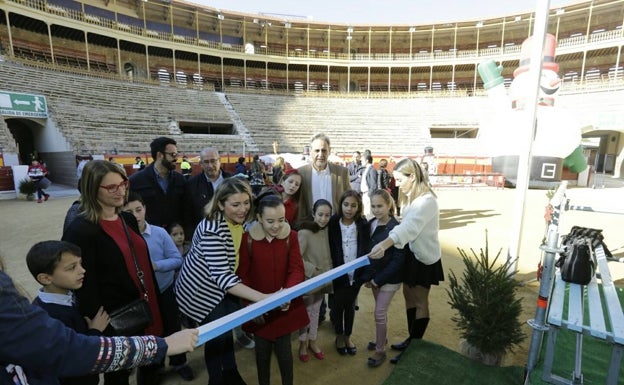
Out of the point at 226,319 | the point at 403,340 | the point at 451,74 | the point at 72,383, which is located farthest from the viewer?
the point at 451,74

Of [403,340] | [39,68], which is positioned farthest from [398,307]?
[39,68]

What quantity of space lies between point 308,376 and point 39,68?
25.2m

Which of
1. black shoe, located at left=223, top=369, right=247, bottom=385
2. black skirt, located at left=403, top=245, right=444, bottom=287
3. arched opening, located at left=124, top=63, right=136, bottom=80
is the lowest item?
black shoe, located at left=223, top=369, right=247, bottom=385

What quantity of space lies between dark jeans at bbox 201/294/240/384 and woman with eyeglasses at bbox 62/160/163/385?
0.47 meters

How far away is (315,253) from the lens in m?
2.85

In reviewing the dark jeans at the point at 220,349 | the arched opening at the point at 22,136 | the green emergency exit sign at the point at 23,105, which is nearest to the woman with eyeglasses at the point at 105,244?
the dark jeans at the point at 220,349

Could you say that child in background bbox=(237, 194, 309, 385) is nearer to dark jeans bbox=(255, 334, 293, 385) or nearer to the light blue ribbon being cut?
dark jeans bbox=(255, 334, 293, 385)

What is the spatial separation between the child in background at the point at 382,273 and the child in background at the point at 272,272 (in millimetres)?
785

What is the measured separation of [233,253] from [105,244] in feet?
2.34

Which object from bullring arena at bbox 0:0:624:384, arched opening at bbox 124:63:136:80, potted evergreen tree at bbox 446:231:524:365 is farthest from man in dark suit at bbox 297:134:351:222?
arched opening at bbox 124:63:136:80

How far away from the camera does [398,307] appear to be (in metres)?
3.85

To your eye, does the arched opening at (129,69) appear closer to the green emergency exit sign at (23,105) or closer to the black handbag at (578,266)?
the green emergency exit sign at (23,105)

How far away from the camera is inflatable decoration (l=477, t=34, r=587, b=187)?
14.8 meters

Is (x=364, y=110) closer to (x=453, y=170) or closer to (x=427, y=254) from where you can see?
(x=453, y=170)
